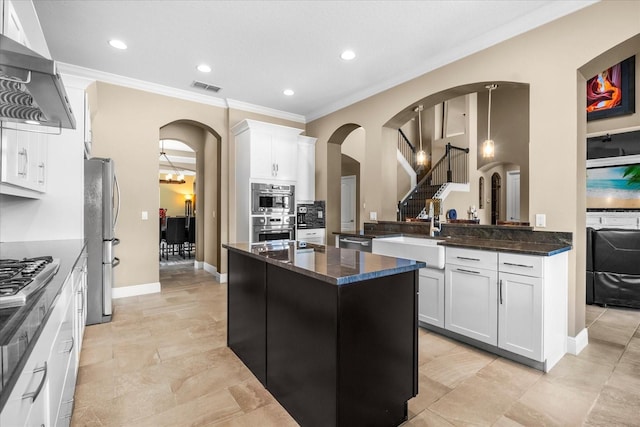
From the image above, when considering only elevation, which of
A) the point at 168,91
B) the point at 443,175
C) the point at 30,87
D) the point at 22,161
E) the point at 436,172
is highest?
the point at 168,91

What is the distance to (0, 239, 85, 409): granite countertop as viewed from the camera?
2.29 feet

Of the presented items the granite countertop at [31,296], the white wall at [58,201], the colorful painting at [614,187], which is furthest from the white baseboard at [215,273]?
the colorful painting at [614,187]

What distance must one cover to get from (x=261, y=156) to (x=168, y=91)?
5.61 feet

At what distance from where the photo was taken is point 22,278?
4.20 ft

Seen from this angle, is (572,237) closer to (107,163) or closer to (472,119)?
(107,163)

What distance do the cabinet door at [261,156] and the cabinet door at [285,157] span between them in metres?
0.09

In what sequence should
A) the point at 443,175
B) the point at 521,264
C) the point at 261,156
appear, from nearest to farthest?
the point at 521,264 → the point at 261,156 → the point at 443,175

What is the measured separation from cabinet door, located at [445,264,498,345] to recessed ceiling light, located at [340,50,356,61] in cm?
265

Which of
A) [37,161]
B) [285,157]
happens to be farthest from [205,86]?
[37,161]

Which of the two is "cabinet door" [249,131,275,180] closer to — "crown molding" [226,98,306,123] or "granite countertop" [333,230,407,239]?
"crown molding" [226,98,306,123]

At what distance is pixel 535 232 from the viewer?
2.97 metres

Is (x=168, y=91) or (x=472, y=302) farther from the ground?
(x=168, y=91)

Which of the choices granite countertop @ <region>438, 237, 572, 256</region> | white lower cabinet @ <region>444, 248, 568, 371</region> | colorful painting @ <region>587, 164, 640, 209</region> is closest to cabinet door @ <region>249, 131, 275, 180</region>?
granite countertop @ <region>438, 237, 572, 256</region>

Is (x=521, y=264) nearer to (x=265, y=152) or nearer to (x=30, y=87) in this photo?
(x=30, y=87)
